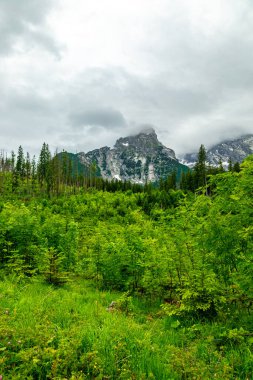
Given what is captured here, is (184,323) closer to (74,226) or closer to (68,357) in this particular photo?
(68,357)

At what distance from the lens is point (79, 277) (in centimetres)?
1272

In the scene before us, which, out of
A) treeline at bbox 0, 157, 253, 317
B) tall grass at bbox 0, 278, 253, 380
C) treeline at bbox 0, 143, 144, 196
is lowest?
tall grass at bbox 0, 278, 253, 380

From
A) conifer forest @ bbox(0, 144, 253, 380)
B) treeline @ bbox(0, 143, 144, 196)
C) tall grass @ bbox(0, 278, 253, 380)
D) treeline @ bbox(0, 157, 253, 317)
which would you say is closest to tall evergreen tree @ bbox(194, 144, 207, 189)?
treeline @ bbox(0, 143, 144, 196)

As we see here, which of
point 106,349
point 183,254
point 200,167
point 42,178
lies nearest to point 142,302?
point 183,254

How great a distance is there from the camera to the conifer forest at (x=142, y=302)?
4.30 meters

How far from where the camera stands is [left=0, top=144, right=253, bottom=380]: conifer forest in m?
4.30

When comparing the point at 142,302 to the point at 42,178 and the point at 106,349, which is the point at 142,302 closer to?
the point at 106,349

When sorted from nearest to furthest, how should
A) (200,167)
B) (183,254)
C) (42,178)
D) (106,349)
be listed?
1. (106,349)
2. (183,254)
3. (200,167)
4. (42,178)

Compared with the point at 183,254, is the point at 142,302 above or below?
below

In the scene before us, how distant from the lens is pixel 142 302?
9156 mm

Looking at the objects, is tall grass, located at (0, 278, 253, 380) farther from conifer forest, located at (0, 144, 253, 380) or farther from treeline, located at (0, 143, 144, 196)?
treeline, located at (0, 143, 144, 196)

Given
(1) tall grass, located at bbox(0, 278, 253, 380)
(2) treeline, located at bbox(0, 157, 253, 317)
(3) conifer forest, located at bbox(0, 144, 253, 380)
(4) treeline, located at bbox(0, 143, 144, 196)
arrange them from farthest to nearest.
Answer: (4) treeline, located at bbox(0, 143, 144, 196)
(2) treeline, located at bbox(0, 157, 253, 317)
(3) conifer forest, located at bbox(0, 144, 253, 380)
(1) tall grass, located at bbox(0, 278, 253, 380)

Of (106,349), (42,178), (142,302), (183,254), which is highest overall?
(42,178)

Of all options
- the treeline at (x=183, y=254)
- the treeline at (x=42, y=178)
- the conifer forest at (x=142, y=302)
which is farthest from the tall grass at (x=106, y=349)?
the treeline at (x=42, y=178)
